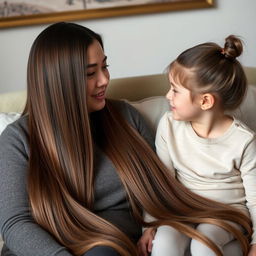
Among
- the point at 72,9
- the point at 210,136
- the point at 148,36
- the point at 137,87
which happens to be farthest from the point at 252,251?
the point at 72,9

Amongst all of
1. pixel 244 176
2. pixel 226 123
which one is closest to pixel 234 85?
pixel 226 123

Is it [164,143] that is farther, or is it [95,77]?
[164,143]

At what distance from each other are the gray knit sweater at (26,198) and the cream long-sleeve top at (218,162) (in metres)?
0.11

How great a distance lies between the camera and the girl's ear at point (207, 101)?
136 cm

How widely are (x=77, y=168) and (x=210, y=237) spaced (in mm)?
447

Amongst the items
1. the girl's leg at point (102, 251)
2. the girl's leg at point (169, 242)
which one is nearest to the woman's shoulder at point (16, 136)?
the girl's leg at point (102, 251)

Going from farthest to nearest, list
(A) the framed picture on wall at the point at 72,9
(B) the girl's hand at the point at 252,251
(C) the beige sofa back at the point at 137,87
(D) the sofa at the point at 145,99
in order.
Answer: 1. (A) the framed picture on wall at the point at 72,9
2. (C) the beige sofa back at the point at 137,87
3. (D) the sofa at the point at 145,99
4. (B) the girl's hand at the point at 252,251

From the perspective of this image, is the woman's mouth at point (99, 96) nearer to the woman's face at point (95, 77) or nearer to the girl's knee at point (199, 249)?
the woman's face at point (95, 77)

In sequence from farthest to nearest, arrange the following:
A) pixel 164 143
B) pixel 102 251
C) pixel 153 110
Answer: pixel 153 110 → pixel 164 143 → pixel 102 251

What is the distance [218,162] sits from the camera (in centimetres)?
139

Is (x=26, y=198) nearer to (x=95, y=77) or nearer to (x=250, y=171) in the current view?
(x=95, y=77)

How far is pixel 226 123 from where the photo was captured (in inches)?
56.2

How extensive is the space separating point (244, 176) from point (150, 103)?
0.45 metres

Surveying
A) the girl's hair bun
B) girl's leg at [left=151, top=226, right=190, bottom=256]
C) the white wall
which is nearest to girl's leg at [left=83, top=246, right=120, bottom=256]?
girl's leg at [left=151, top=226, right=190, bottom=256]
